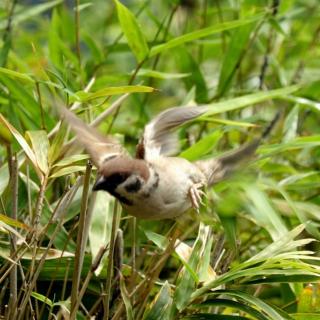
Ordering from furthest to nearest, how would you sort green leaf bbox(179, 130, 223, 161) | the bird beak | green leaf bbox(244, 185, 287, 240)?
green leaf bbox(179, 130, 223, 161) < green leaf bbox(244, 185, 287, 240) < the bird beak

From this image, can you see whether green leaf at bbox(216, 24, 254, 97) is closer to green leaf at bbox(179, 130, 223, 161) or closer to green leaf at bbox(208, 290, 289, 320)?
green leaf at bbox(179, 130, 223, 161)

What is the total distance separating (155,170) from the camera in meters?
1.47

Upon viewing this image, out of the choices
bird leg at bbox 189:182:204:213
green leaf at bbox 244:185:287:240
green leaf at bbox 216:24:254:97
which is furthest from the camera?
green leaf at bbox 216:24:254:97

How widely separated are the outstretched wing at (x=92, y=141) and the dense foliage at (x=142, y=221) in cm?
4

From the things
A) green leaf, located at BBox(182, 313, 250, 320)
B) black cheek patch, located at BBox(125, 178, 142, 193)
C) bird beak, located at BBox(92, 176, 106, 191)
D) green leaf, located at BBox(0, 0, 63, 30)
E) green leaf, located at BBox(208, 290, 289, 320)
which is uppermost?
bird beak, located at BBox(92, 176, 106, 191)

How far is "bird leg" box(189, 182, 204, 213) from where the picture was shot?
58.4 inches

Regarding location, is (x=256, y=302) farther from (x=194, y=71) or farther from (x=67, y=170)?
(x=194, y=71)

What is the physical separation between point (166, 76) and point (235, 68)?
0.42 m

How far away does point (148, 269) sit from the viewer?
5.68 feet

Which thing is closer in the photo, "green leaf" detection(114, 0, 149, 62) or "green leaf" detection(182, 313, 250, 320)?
"green leaf" detection(182, 313, 250, 320)

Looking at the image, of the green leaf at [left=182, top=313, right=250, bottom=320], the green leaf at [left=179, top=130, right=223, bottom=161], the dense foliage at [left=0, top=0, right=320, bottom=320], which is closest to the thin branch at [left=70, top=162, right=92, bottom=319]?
the dense foliage at [left=0, top=0, right=320, bottom=320]

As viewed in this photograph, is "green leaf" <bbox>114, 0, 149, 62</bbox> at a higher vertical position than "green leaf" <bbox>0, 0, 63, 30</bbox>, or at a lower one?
higher

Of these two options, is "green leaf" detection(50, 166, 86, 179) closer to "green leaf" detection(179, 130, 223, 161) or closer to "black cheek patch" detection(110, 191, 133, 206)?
"black cheek patch" detection(110, 191, 133, 206)

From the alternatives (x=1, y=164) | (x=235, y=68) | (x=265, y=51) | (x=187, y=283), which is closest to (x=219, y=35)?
(x=265, y=51)
